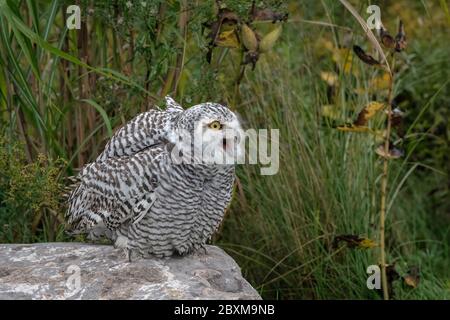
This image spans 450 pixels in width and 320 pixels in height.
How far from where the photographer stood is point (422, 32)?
641cm

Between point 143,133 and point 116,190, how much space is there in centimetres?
24

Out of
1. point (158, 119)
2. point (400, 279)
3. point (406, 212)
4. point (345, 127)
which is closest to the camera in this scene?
point (158, 119)

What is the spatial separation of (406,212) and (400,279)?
1.02 metres

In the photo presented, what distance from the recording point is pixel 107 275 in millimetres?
3141

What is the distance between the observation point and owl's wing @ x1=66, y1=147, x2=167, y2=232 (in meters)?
3.16

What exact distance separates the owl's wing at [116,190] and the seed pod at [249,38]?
727 millimetres

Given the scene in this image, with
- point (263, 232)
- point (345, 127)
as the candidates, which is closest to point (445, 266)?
point (263, 232)

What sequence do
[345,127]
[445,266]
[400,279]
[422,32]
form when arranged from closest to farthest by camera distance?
1. [345,127]
2. [400,279]
3. [445,266]
4. [422,32]

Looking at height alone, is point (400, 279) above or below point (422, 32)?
below

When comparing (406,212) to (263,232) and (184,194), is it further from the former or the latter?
(184,194)

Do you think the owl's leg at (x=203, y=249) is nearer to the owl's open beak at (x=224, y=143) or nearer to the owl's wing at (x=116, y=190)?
the owl's wing at (x=116, y=190)

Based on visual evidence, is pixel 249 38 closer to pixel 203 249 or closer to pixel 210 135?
pixel 210 135

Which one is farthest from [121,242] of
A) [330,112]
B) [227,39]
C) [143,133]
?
[330,112]

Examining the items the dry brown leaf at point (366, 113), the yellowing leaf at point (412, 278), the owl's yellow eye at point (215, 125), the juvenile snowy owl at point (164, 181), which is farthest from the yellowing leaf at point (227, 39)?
the yellowing leaf at point (412, 278)
